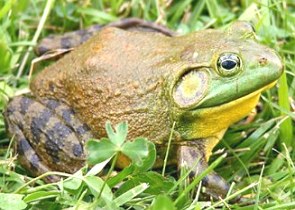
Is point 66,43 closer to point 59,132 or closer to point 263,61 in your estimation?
point 59,132

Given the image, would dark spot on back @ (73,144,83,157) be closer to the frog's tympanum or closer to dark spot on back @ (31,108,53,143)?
the frog's tympanum

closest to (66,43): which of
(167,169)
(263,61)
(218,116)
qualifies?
(167,169)

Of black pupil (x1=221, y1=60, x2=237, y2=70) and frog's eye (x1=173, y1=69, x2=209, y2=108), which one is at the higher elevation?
black pupil (x1=221, y1=60, x2=237, y2=70)

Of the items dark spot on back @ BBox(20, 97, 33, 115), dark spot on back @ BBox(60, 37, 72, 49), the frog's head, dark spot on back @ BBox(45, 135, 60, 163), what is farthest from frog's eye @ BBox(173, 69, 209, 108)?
dark spot on back @ BBox(60, 37, 72, 49)

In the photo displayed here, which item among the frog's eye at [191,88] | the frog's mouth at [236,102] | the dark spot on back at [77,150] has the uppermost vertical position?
the frog's eye at [191,88]

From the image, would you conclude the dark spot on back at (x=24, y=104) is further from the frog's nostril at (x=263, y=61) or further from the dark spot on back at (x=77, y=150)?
the frog's nostril at (x=263, y=61)

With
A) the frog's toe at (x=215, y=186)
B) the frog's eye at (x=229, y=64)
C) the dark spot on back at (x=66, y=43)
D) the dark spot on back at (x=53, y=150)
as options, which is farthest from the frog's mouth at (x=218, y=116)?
the dark spot on back at (x=66, y=43)
